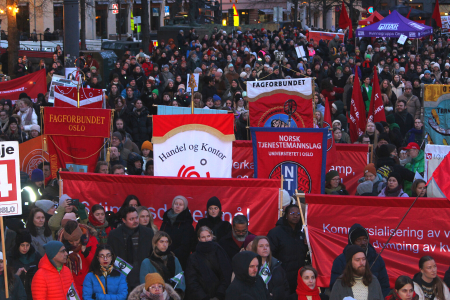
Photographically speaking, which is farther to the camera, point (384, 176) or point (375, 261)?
point (384, 176)

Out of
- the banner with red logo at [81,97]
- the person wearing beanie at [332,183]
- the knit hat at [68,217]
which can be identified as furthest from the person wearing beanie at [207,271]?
the banner with red logo at [81,97]

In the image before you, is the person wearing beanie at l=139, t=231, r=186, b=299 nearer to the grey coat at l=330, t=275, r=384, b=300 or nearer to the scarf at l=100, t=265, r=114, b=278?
the scarf at l=100, t=265, r=114, b=278

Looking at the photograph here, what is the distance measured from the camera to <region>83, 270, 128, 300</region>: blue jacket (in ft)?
20.5

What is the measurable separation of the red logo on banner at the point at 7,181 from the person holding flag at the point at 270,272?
238 centimetres

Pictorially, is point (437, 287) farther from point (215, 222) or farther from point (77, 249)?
point (77, 249)

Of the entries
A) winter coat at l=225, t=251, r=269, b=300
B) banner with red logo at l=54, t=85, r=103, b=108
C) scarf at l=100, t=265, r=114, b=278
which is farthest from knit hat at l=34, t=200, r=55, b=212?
banner with red logo at l=54, t=85, r=103, b=108

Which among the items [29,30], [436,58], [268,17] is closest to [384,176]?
[436,58]

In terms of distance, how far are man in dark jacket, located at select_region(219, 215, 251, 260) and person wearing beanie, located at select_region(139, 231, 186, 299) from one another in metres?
0.66

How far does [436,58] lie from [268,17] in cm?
5234

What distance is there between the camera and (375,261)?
6.34 meters

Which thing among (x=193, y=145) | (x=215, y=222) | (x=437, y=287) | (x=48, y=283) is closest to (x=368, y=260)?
(x=437, y=287)

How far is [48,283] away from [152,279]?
1030 mm

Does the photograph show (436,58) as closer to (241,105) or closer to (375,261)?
(241,105)

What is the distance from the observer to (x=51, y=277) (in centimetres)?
614
